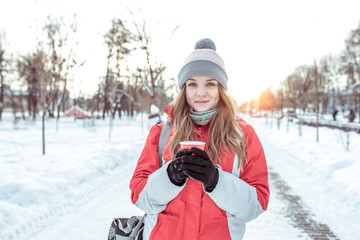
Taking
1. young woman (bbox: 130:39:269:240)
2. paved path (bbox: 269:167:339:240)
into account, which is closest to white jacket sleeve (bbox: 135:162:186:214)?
young woman (bbox: 130:39:269:240)

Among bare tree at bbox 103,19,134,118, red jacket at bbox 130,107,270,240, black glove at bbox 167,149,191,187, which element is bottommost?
red jacket at bbox 130,107,270,240

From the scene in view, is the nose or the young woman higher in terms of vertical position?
the nose

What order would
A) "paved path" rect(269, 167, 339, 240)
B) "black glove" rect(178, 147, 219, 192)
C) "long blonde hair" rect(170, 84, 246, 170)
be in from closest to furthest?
1. "black glove" rect(178, 147, 219, 192)
2. "long blonde hair" rect(170, 84, 246, 170)
3. "paved path" rect(269, 167, 339, 240)

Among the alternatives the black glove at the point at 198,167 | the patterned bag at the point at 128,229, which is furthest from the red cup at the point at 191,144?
the patterned bag at the point at 128,229

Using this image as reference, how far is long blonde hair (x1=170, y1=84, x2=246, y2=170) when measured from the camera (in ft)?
4.68

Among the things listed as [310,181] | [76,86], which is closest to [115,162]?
[310,181]

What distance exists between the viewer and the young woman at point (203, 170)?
4.10ft

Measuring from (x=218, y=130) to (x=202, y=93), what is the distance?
0.74ft

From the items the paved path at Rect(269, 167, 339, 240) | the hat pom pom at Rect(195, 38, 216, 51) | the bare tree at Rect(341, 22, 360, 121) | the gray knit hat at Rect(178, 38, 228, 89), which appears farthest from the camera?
the bare tree at Rect(341, 22, 360, 121)

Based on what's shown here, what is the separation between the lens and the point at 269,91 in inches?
2522

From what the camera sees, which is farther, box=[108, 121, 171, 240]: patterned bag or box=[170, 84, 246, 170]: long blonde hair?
box=[108, 121, 171, 240]: patterned bag

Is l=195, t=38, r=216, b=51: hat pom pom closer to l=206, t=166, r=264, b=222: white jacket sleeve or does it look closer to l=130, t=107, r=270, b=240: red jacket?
l=130, t=107, r=270, b=240: red jacket

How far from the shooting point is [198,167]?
3.89 ft

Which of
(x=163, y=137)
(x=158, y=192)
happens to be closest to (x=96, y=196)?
(x=163, y=137)
